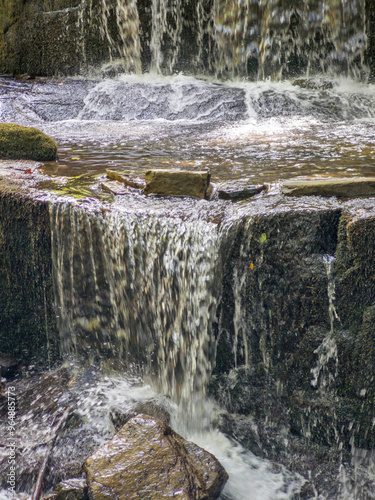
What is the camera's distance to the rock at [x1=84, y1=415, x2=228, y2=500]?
7.73 feet

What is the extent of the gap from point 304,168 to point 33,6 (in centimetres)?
728

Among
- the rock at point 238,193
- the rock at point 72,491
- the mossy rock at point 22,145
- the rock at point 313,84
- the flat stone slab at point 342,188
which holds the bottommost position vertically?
the rock at point 72,491

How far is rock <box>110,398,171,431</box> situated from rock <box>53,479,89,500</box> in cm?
58

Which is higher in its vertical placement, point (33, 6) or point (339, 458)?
point (33, 6)

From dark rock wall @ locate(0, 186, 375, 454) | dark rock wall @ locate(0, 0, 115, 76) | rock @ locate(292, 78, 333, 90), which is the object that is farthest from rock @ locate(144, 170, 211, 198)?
dark rock wall @ locate(0, 0, 115, 76)

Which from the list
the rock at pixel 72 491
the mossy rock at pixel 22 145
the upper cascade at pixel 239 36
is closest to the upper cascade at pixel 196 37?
the upper cascade at pixel 239 36

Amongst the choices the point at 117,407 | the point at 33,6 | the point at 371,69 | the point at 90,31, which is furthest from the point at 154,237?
the point at 33,6

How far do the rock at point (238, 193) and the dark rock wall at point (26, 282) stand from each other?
1209mm

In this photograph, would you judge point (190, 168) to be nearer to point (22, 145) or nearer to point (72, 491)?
point (22, 145)

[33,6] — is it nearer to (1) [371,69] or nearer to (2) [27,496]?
(1) [371,69]

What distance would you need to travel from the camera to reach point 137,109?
6.90m

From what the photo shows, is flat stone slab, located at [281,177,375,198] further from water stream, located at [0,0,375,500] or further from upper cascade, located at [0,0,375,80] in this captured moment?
upper cascade, located at [0,0,375,80]

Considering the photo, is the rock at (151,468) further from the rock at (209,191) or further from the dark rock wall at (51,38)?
the dark rock wall at (51,38)

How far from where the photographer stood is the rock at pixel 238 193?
323 cm
